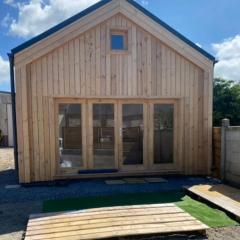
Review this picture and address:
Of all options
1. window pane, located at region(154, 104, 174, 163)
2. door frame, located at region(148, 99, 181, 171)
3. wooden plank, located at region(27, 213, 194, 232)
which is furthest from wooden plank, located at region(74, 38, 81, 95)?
wooden plank, located at region(27, 213, 194, 232)

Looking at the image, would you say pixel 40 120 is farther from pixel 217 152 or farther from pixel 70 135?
pixel 217 152

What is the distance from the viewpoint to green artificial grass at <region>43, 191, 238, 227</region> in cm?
523

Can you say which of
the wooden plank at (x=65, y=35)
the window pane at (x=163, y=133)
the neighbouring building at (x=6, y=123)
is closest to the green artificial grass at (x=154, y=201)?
the window pane at (x=163, y=133)

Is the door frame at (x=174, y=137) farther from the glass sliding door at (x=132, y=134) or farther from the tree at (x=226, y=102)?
the tree at (x=226, y=102)

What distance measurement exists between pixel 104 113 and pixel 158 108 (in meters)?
1.63

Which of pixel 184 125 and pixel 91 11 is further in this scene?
pixel 184 125

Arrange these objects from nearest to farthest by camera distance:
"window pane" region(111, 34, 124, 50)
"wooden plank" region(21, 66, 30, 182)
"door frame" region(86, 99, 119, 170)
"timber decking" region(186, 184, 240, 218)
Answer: "timber decking" region(186, 184, 240, 218), "wooden plank" region(21, 66, 30, 182), "door frame" region(86, 99, 119, 170), "window pane" region(111, 34, 124, 50)

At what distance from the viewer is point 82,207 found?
586 cm

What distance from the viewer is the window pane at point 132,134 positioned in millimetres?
8773

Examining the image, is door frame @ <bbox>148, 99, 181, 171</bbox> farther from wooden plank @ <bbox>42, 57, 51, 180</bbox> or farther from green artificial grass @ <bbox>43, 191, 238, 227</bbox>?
wooden plank @ <bbox>42, 57, 51, 180</bbox>

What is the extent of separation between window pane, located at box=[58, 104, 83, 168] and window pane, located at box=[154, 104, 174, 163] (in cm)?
225

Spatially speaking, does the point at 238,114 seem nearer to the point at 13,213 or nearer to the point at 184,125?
the point at 184,125

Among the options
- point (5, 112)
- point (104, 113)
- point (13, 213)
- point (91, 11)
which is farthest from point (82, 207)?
point (5, 112)

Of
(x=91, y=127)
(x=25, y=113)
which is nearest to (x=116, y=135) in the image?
(x=91, y=127)
